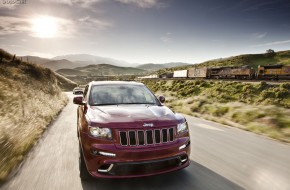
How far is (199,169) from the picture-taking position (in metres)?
4.86

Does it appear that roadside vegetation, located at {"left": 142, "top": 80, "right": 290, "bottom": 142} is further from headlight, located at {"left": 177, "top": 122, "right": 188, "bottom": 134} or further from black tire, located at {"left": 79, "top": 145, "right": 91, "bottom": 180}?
black tire, located at {"left": 79, "top": 145, "right": 91, "bottom": 180}

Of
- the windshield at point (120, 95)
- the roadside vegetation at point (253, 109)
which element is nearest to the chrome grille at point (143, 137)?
the windshield at point (120, 95)

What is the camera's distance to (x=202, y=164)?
518 cm

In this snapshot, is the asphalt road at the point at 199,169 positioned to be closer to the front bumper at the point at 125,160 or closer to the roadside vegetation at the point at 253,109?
the front bumper at the point at 125,160

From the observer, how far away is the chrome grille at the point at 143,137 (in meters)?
3.77

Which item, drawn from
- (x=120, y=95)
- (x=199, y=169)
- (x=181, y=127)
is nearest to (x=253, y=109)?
(x=199, y=169)

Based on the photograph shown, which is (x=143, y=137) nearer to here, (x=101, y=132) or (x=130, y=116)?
(x=130, y=116)

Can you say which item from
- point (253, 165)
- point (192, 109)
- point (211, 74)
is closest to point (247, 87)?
point (192, 109)

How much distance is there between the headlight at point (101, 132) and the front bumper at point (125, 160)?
14 centimetres

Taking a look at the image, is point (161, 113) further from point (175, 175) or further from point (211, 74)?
point (211, 74)

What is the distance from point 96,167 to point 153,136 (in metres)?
0.98

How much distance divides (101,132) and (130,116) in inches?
22.1

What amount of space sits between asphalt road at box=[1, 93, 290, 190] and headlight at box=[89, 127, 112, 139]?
0.87m

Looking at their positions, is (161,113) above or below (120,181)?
above
